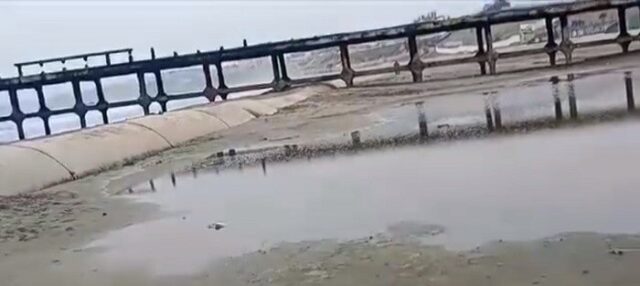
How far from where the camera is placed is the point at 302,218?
6.22 metres

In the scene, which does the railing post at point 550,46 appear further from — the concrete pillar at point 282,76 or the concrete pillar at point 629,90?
the concrete pillar at point 282,76

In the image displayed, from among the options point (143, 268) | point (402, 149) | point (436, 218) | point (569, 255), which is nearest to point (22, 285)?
point (143, 268)

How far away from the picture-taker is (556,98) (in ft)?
43.1

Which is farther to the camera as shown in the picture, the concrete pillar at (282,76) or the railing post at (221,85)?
the concrete pillar at (282,76)

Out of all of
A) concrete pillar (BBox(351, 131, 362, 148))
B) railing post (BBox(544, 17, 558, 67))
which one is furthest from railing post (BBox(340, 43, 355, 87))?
concrete pillar (BBox(351, 131, 362, 148))

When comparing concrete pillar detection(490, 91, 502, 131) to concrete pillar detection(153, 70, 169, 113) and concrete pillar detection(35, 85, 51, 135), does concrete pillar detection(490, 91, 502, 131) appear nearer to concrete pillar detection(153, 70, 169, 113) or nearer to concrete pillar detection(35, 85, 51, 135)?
concrete pillar detection(153, 70, 169, 113)

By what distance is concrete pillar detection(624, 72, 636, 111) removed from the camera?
10520mm

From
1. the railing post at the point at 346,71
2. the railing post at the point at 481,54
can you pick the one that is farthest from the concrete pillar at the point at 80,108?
the railing post at the point at 481,54

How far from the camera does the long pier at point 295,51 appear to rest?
22.2m

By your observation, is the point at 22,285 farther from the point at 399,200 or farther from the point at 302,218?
the point at 399,200

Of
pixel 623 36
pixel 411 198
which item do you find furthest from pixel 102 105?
pixel 411 198

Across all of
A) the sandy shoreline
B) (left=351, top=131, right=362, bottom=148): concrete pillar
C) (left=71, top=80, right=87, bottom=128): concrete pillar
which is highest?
(left=71, top=80, right=87, bottom=128): concrete pillar

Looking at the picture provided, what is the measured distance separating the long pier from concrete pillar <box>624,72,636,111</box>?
21.1ft

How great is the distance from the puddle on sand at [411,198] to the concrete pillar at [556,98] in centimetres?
169
